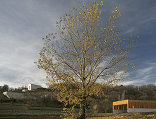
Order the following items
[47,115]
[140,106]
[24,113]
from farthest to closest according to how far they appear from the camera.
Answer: [24,113]
[47,115]
[140,106]

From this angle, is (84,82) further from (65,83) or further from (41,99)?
(41,99)

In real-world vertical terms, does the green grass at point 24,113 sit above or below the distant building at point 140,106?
below

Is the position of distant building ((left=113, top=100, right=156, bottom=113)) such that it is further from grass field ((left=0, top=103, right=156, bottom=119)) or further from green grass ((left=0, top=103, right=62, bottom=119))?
green grass ((left=0, top=103, right=62, bottom=119))

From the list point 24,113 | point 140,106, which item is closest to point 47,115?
point 24,113

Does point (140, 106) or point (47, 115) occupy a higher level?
point (140, 106)

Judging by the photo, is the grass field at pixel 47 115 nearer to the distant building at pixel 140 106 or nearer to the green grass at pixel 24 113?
the green grass at pixel 24 113

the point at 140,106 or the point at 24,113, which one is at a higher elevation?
the point at 140,106

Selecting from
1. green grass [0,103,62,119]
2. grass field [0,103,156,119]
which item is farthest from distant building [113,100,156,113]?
green grass [0,103,62,119]

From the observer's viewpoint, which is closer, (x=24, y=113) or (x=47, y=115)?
(x=47, y=115)

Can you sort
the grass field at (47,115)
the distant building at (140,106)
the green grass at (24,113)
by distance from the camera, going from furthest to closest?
1. the green grass at (24,113)
2. the distant building at (140,106)
3. the grass field at (47,115)

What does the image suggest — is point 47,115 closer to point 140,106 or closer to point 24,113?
point 24,113

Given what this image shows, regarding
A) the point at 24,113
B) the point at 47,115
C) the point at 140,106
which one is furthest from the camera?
the point at 24,113

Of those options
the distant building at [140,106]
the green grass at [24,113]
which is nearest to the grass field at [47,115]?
the green grass at [24,113]

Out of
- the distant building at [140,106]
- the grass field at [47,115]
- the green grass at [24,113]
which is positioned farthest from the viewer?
the green grass at [24,113]
